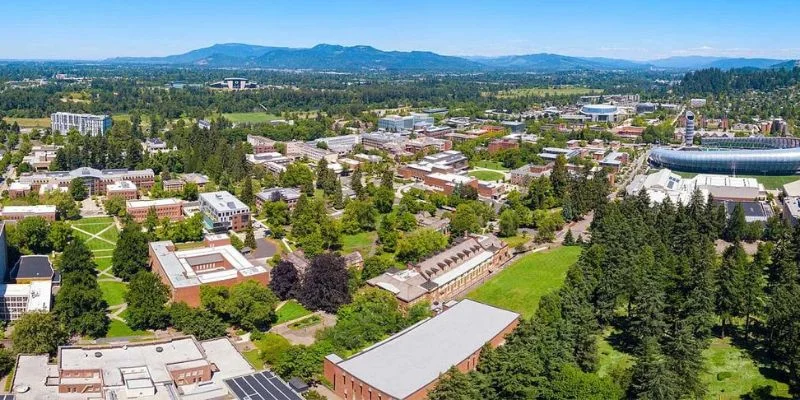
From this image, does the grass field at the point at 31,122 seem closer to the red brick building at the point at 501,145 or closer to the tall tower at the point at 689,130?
the red brick building at the point at 501,145

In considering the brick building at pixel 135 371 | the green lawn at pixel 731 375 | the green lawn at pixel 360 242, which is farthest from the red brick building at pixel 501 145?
the brick building at pixel 135 371

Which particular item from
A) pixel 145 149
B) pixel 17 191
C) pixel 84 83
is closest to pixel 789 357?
pixel 17 191

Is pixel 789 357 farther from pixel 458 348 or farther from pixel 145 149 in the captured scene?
pixel 145 149

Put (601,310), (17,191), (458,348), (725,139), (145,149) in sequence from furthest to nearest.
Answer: (725,139)
(145,149)
(17,191)
(601,310)
(458,348)

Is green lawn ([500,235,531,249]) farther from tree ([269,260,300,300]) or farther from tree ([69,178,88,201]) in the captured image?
tree ([69,178,88,201])

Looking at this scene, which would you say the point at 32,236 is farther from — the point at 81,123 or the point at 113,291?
the point at 81,123
